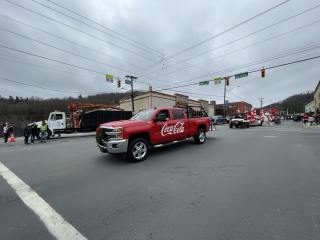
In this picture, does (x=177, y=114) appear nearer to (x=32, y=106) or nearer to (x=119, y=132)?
(x=119, y=132)

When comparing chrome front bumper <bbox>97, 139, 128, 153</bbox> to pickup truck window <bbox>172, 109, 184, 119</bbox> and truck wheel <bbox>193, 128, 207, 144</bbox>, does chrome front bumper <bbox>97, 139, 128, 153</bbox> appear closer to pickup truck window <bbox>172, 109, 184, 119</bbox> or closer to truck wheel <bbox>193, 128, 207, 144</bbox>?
pickup truck window <bbox>172, 109, 184, 119</bbox>

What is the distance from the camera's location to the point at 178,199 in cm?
403

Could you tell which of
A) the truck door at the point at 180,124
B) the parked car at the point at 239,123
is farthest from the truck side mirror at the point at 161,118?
the parked car at the point at 239,123

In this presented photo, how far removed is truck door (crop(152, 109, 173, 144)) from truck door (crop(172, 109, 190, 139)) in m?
0.34

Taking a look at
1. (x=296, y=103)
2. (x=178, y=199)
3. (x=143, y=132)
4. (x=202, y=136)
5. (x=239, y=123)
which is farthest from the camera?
(x=296, y=103)

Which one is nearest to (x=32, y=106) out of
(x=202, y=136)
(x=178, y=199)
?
(x=202, y=136)

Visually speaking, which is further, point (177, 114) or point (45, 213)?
point (177, 114)

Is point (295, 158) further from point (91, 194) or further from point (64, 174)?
point (64, 174)

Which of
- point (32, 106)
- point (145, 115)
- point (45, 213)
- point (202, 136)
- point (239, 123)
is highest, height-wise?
point (32, 106)

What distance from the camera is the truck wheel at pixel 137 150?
7000 millimetres

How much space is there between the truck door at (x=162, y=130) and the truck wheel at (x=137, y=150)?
20.8 inches

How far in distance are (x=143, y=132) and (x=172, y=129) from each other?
1.65m

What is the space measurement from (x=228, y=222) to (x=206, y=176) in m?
2.21

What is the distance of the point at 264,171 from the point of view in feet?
18.3
